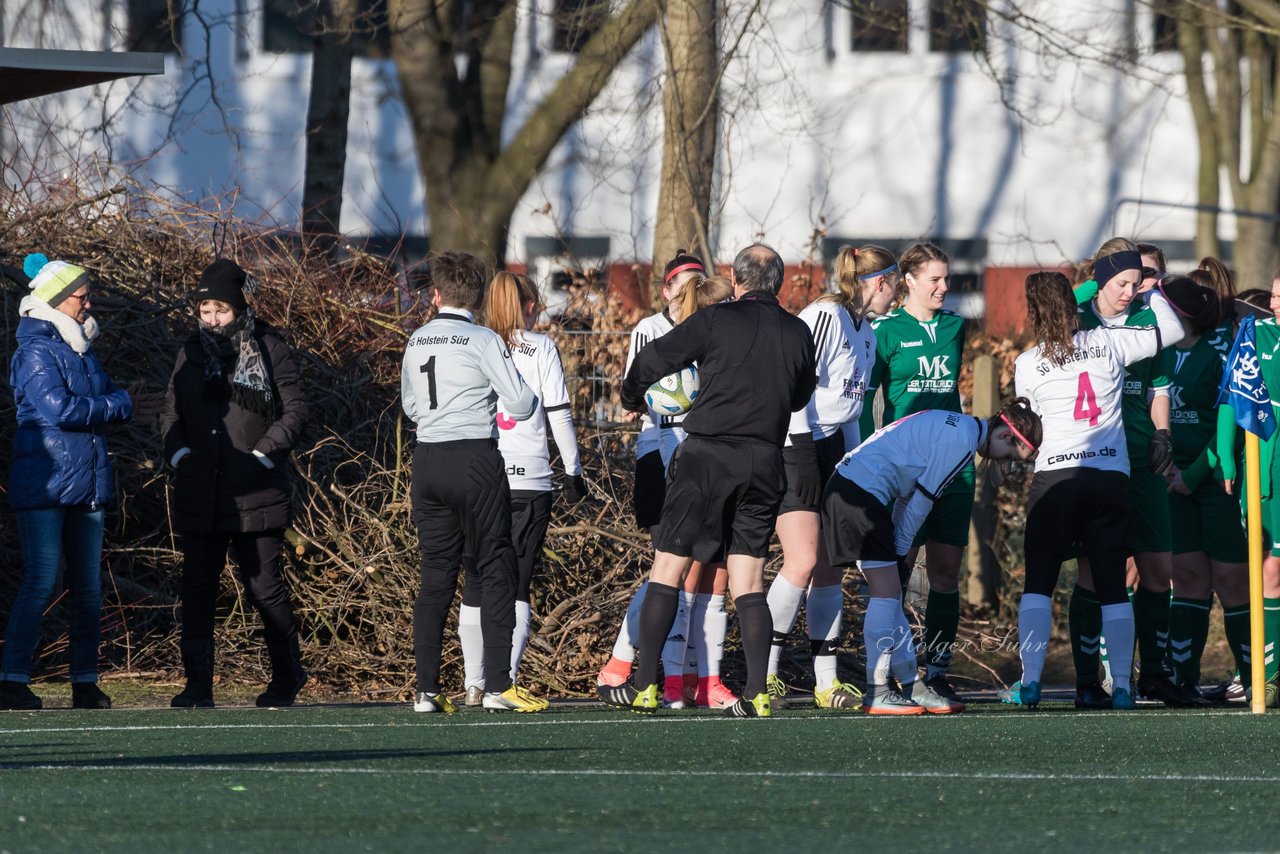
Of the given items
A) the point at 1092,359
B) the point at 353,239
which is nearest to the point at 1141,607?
the point at 1092,359

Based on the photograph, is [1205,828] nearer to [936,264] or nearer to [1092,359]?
[1092,359]

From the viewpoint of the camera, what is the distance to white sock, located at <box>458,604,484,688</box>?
8.73 meters

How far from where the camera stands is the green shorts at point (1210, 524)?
948 cm

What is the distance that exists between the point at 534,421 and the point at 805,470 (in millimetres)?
1184

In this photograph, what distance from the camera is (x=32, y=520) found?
28.4ft

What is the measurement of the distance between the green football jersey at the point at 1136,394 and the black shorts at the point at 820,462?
1199 millimetres

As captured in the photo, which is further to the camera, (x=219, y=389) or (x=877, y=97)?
(x=877, y=97)

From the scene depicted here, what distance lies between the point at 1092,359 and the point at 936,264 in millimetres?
970

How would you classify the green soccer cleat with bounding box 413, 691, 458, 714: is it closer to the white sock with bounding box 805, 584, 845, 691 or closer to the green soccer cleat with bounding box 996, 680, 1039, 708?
the white sock with bounding box 805, 584, 845, 691

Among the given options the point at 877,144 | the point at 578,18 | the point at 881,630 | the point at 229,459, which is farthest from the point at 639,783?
the point at 877,144

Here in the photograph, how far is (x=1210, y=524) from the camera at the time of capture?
9.52 metres

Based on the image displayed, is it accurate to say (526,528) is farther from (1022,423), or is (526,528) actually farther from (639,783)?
(639,783)

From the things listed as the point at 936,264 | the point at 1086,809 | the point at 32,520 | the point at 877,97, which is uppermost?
the point at 877,97

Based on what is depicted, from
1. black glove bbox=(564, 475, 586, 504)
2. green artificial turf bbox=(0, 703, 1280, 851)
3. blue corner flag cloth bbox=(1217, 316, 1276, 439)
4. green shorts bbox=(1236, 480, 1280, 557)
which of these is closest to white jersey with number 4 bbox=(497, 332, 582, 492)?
black glove bbox=(564, 475, 586, 504)
